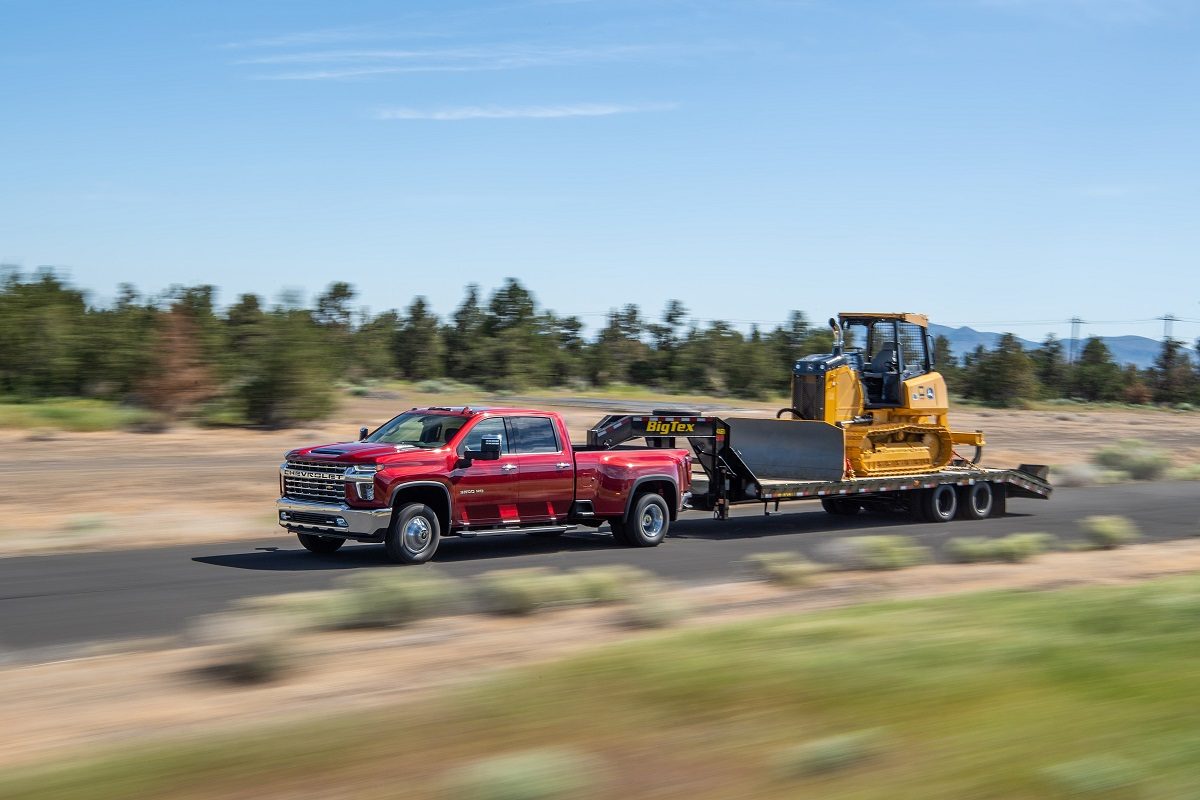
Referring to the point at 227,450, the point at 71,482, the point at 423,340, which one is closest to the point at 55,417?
the point at 227,450

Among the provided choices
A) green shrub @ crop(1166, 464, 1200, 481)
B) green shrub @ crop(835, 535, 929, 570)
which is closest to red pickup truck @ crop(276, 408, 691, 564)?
green shrub @ crop(835, 535, 929, 570)

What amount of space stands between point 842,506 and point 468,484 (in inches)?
390

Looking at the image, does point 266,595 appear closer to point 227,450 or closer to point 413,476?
point 413,476

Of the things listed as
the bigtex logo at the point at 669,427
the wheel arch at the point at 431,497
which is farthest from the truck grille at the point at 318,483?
the bigtex logo at the point at 669,427

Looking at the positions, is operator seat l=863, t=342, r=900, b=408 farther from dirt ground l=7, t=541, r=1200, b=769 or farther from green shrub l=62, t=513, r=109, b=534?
green shrub l=62, t=513, r=109, b=534

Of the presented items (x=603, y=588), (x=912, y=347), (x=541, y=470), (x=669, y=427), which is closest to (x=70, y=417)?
(x=669, y=427)

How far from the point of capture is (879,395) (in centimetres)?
2186

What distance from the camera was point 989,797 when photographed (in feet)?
18.7

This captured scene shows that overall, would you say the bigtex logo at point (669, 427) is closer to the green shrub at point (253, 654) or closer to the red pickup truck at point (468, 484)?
the red pickup truck at point (468, 484)

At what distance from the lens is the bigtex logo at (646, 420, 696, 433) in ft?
59.8

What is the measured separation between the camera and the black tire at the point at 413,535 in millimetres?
14594

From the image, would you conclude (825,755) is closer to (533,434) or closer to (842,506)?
(533,434)

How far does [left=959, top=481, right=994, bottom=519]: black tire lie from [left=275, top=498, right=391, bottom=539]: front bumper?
39.7 ft

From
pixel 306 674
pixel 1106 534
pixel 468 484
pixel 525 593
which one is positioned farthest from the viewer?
pixel 1106 534
